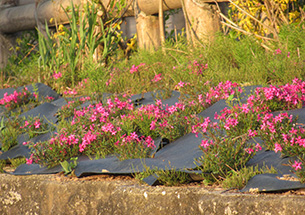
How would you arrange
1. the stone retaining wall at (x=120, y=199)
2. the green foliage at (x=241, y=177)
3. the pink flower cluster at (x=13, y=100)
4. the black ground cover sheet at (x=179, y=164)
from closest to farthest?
the stone retaining wall at (x=120, y=199)
the black ground cover sheet at (x=179, y=164)
the green foliage at (x=241, y=177)
the pink flower cluster at (x=13, y=100)

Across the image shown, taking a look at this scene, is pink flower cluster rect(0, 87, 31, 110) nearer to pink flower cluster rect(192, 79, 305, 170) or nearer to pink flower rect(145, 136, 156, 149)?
pink flower rect(145, 136, 156, 149)

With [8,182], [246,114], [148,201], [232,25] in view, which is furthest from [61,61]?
[148,201]

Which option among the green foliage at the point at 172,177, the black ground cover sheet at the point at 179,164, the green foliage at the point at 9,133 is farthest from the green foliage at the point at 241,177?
the green foliage at the point at 9,133

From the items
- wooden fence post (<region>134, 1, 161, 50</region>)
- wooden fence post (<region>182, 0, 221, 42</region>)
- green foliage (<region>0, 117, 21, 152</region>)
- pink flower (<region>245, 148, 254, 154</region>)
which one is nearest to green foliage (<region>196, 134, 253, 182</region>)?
pink flower (<region>245, 148, 254, 154</region>)

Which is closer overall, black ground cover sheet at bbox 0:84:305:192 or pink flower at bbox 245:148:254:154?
black ground cover sheet at bbox 0:84:305:192

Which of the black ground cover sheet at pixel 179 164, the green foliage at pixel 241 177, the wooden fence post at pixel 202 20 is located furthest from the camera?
the wooden fence post at pixel 202 20

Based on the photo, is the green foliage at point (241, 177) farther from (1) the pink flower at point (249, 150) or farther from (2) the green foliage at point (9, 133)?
(2) the green foliage at point (9, 133)

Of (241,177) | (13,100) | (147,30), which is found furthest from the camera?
(147,30)

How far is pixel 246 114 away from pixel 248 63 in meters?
2.06

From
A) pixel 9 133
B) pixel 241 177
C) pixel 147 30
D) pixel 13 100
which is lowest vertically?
pixel 13 100

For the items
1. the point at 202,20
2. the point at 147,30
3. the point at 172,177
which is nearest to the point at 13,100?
the point at 147,30

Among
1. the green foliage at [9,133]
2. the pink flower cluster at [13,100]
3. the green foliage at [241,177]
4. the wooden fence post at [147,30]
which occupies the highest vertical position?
the green foliage at [241,177]

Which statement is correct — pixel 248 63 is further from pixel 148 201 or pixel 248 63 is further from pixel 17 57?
pixel 17 57

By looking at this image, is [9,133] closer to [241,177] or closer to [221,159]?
[221,159]
